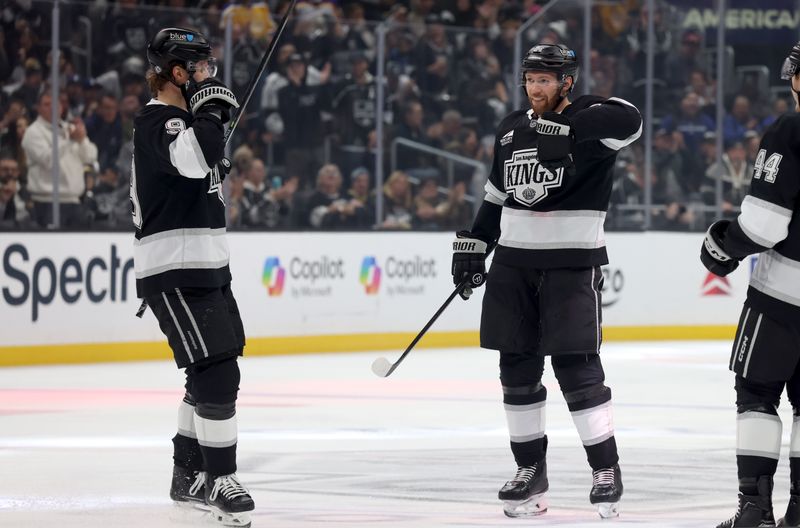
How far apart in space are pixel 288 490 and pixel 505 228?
117cm

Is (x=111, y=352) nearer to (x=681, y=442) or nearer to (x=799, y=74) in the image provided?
(x=681, y=442)

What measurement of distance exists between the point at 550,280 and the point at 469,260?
359 millimetres

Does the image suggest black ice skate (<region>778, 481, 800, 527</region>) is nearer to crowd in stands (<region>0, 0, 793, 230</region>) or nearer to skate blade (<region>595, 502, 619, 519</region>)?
skate blade (<region>595, 502, 619, 519</region>)

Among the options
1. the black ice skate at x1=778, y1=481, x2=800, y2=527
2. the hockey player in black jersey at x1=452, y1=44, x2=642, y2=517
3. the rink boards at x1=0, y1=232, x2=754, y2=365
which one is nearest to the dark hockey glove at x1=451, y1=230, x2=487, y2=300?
the hockey player in black jersey at x1=452, y1=44, x2=642, y2=517

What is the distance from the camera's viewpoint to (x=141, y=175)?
4664 mm

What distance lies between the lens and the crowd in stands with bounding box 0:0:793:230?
10.2m

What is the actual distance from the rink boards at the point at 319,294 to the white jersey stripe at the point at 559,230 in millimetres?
5647

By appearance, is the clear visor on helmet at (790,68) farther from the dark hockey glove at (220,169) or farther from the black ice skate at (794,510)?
Answer: the dark hockey glove at (220,169)

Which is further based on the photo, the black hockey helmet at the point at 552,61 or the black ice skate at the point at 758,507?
the black hockey helmet at the point at 552,61

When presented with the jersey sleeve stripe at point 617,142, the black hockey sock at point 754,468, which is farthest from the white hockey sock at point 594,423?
the jersey sleeve stripe at point 617,142

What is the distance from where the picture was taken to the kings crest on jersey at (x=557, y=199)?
4.88 meters

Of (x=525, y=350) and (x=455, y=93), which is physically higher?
(x=455, y=93)

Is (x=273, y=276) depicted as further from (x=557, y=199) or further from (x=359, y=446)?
(x=557, y=199)

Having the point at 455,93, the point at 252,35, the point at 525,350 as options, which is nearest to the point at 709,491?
the point at 525,350
